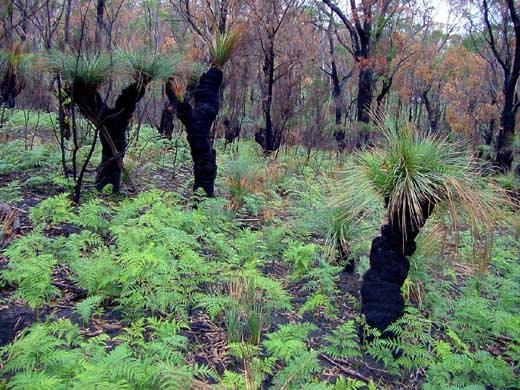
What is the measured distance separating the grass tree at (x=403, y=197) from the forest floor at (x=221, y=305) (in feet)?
0.99

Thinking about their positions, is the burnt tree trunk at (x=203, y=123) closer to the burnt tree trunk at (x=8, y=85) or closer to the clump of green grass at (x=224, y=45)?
the clump of green grass at (x=224, y=45)

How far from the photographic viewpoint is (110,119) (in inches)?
282

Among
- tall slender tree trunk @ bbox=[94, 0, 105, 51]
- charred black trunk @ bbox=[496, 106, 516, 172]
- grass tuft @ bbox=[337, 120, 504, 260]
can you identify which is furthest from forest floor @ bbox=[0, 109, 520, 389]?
charred black trunk @ bbox=[496, 106, 516, 172]

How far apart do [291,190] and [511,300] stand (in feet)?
13.0

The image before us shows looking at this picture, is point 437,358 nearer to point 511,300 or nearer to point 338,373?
point 338,373

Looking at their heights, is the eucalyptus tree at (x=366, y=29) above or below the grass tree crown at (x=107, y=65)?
above

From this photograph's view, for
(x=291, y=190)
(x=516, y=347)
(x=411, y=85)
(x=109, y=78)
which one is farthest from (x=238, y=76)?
(x=411, y=85)

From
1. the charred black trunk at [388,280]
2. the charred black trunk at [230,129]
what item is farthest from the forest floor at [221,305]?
the charred black trunk at [230,129]

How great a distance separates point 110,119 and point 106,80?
0.67 m

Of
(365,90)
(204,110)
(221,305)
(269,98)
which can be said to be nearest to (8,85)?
(204,110)

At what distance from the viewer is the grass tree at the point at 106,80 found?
6469 millimetres

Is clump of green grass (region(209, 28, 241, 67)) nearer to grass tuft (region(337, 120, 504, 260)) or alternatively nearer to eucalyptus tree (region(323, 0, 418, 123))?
grass tuft (region(337, 120, 504, 260))

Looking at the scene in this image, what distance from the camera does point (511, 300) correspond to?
5.41 meters

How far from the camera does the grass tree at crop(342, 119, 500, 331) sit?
4.09 meters
